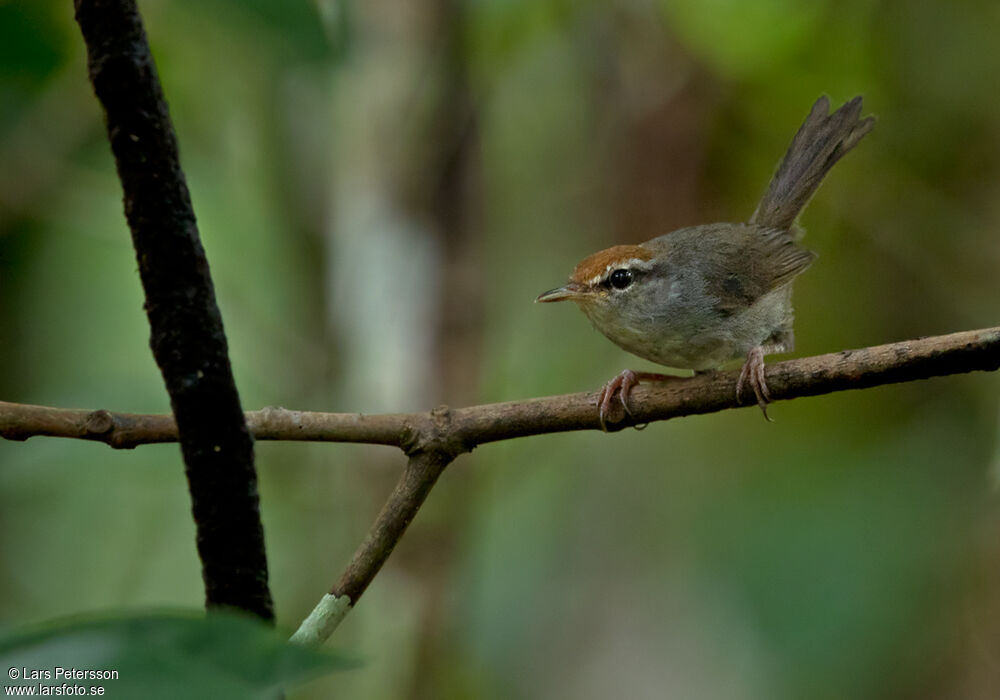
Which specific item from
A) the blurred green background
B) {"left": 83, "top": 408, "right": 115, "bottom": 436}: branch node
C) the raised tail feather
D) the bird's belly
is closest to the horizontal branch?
{"left": 83, "top": 408, "right": 115, "bottom": 436}: branch node

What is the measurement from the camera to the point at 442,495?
194 inches

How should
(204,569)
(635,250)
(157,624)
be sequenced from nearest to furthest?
(157,624)
(204,569)
(635,250)

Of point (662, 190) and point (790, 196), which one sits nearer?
point (790, 196)

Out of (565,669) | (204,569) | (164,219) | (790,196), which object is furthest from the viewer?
(565,669)

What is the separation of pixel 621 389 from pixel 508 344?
3.39m

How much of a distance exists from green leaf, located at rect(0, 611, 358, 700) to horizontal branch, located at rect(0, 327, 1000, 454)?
45.4 inches

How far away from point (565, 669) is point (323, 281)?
2936 millimetres

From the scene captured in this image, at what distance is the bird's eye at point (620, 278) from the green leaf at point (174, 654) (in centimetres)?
334

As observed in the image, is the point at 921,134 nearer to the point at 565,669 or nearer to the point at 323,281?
the point at 323,281

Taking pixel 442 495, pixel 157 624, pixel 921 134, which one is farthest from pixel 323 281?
pixel 157 624

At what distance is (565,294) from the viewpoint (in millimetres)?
4035

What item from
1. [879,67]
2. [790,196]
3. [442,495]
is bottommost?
[442,495]

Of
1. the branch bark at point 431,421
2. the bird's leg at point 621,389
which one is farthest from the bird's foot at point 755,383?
the bird's leg at point 621,389

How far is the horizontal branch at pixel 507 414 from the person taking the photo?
77.6 inches
